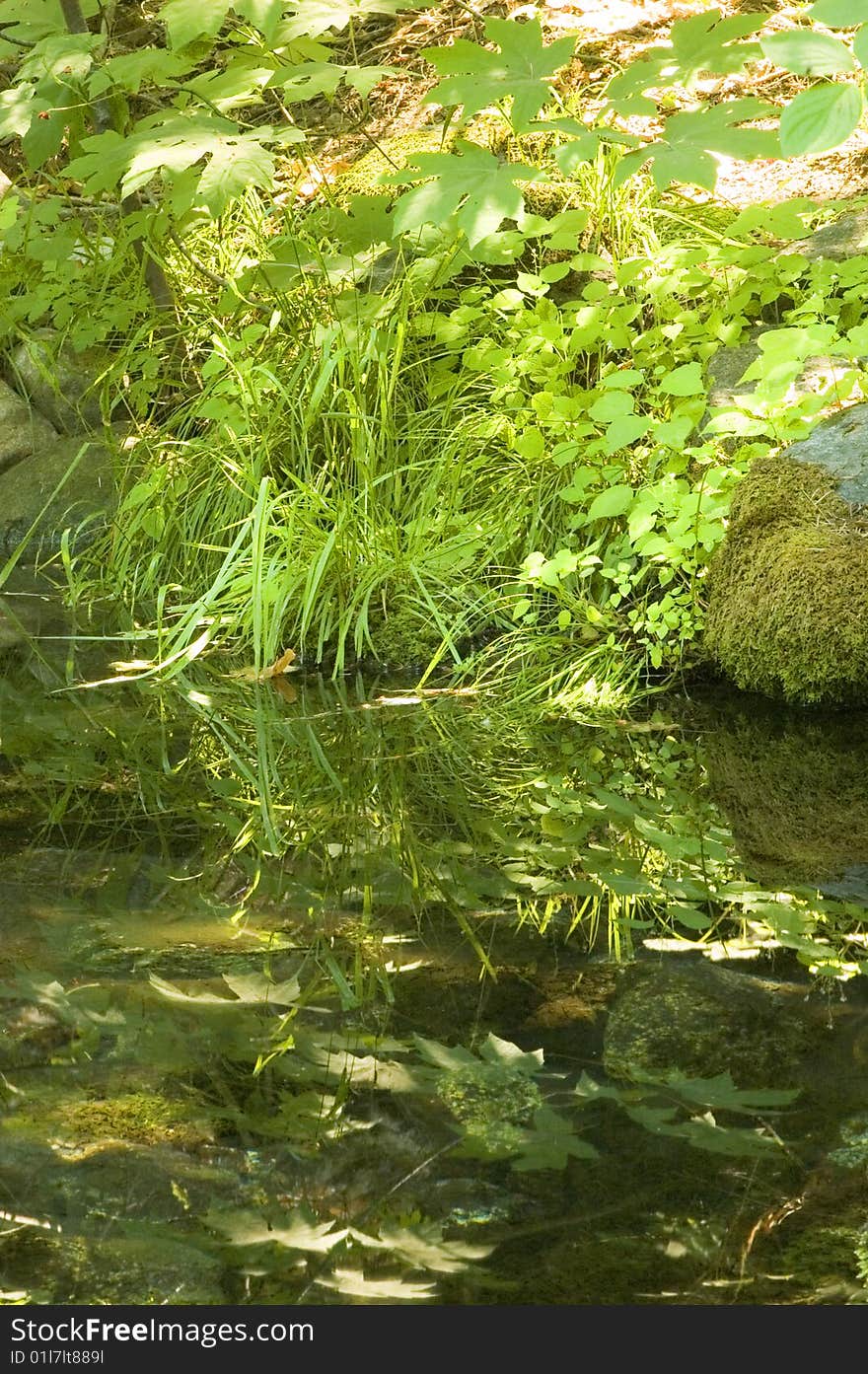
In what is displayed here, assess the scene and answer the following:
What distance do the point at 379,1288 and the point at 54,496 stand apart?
382 centimetres

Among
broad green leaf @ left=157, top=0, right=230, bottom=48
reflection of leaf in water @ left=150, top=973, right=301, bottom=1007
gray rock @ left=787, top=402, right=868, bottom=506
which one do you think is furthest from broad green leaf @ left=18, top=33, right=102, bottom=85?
reflection of leaf in water @ left=150, top=973, right=301, bottom=1007

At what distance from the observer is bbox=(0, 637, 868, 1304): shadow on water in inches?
49.1

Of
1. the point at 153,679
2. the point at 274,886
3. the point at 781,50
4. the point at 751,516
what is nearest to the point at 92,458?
the point at 153,679

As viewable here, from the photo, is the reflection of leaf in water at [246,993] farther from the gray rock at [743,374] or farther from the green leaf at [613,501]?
the gray rock at [743,374]

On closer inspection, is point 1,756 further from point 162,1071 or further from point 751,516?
point 751,516

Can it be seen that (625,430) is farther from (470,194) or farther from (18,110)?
(18,110)

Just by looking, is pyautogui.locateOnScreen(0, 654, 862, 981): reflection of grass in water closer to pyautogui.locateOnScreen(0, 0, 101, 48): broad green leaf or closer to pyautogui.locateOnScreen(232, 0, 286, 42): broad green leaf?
pyautogui.locateOnScreen(232, 0, 286, 42): broad green leaf

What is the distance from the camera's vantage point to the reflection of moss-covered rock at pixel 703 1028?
1.51m

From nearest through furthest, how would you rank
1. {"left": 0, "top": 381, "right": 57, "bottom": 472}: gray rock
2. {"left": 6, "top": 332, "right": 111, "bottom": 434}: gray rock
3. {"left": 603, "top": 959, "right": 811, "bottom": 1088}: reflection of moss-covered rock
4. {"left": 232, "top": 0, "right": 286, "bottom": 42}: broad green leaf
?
{"left": 603, "top": 959, "right": 811, "bottom": 1088}: reflection of moss-covered rock
{"left": 232, "top": 0, "right": 286, "bottom": 42}: broad green leaf
{"left": 6, "top": 332, "right": 111, "bottom": 434}: gray rock
{"left": 0, "top": 381, "right": 57, "bottom": 472}: gray rock

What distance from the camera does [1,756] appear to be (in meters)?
2.79

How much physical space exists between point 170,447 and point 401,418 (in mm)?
823

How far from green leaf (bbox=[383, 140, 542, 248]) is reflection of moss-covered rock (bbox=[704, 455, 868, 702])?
2.92ft

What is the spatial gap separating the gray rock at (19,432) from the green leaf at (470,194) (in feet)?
8.90

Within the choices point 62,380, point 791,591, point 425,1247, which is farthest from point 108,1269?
point 62,380
